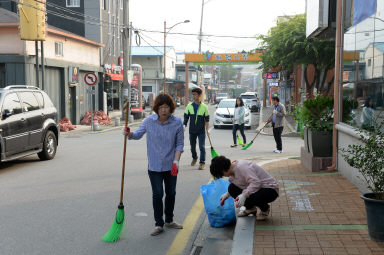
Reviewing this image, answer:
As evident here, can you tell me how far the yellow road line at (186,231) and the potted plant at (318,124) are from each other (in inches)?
125

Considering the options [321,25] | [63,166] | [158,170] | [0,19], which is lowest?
[63,166]

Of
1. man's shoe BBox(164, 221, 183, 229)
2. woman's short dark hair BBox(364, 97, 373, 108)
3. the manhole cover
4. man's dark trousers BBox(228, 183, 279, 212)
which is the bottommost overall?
the manhole cover

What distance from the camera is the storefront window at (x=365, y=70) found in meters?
6.66

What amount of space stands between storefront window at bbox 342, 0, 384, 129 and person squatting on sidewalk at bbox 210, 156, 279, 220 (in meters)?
2.23

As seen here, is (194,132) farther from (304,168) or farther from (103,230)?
(103,230)

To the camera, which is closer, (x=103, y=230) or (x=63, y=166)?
(x=103, y=230)

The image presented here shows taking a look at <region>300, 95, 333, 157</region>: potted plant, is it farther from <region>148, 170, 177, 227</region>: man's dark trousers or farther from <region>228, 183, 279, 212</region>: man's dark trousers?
<region>148, 170, 177, 227</region>: man's dark trousers

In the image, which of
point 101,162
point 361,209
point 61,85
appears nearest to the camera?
point 361,209

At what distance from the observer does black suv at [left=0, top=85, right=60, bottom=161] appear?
393 inches

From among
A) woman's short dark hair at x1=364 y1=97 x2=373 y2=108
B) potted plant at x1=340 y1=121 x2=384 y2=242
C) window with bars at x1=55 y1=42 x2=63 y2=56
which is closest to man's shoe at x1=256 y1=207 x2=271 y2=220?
potted plant at x1=340 y1=121 x2=384 y2=242

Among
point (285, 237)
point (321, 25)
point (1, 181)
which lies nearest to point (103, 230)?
point (285, 237)

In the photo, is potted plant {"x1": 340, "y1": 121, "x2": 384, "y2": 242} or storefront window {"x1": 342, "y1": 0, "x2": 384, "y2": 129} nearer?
potted plant {"x1": 340, "y1": 121, "x2": 384, "y2": 242}

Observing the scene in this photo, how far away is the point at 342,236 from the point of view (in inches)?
189

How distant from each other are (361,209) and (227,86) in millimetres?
178190
